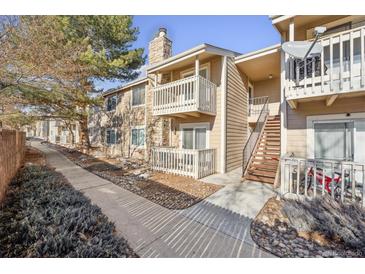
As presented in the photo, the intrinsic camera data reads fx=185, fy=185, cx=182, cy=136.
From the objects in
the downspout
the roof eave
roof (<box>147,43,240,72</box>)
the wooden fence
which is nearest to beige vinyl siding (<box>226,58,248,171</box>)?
the downspout

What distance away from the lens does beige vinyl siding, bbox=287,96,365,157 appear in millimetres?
5203

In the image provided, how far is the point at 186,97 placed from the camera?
8.09 metres

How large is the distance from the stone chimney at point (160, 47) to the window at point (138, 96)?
82.9 inches

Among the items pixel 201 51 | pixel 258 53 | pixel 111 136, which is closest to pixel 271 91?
pixel 258 53

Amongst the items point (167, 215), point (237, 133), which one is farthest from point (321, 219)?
point (237, 133)

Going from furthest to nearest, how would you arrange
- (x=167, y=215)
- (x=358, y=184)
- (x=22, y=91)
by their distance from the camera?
(x=22, y=91) → (x=358, y=184) → (x=167, y=215)

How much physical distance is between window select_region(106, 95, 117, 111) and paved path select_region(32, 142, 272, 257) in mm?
11428

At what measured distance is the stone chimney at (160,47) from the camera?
10.6 metres

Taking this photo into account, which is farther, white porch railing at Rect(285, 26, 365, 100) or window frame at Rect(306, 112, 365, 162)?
window frame at Rect(306, 112, 365, 162)

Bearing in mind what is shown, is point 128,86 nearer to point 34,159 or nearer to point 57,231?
point 34,159

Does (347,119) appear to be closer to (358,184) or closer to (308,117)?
(308,117)

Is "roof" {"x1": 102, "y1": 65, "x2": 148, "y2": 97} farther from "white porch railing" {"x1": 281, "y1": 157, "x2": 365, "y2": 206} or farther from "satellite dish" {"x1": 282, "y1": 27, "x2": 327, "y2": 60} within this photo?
"white porch railing" {"x1": 281, "y1": 157, "x2": 365, "y2": 206}
